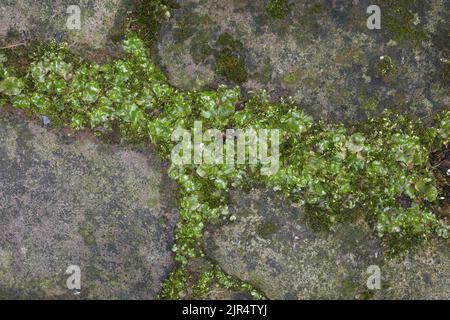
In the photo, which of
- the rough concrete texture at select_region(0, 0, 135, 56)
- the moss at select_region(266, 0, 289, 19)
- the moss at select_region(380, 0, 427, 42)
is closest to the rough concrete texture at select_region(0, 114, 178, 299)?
the rough concrete texture at select_region(0, 0, 135, 56)

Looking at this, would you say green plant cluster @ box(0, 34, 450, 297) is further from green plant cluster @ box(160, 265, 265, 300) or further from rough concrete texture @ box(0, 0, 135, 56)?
green plant cluster @ box(160, 265, 265, 300)

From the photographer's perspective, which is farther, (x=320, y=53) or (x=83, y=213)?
(x=83, y=213)

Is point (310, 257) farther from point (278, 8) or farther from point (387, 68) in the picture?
point (278, 8)

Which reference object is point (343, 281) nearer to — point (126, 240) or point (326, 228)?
point (326, 228)

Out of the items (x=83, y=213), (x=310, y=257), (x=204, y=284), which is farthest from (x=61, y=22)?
(x=310, y=257)
